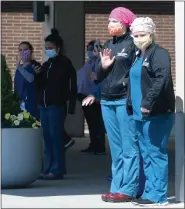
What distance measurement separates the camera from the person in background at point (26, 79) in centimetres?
1117

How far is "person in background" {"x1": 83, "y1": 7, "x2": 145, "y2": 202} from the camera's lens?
827cm

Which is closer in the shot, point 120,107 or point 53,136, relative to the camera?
point 120,107

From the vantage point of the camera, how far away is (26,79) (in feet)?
37.2

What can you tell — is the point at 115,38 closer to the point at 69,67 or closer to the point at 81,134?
the point at 69,67

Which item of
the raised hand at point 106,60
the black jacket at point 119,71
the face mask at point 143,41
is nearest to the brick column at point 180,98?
the face mask at point 143,41

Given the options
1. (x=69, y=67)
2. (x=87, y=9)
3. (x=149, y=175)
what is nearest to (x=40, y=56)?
(x=87, y=9)

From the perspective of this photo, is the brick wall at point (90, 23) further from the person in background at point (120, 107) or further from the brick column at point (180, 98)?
the brick column at point (180, 98)

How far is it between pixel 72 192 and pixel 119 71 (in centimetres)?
164

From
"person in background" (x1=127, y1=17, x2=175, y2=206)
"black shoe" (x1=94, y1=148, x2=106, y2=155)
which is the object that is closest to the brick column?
"person in background" (x1=127, y1=17, x2=175, y2=206)

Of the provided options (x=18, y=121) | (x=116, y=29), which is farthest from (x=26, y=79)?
(x=116, y=29)

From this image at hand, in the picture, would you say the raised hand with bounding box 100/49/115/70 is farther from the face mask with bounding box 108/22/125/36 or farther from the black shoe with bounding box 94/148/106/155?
the black shoe with bounding box 94/148/106/155

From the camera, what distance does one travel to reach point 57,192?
913cm

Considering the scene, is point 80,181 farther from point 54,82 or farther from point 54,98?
point 54,82

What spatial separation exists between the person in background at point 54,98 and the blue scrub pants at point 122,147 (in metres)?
1.89
